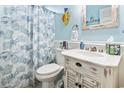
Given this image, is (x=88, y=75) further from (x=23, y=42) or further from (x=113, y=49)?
(x=23, y=42)

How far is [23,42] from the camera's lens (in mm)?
2033

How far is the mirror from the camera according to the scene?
4.87 feet

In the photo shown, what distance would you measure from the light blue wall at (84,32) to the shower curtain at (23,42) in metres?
0.19

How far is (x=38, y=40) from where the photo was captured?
7.59 ft

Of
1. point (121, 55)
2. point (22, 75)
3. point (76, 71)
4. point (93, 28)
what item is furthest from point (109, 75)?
point (22, 75)

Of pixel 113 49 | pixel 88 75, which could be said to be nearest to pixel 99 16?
pixel 113 49

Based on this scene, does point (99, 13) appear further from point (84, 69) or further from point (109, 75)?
point (109, 75)

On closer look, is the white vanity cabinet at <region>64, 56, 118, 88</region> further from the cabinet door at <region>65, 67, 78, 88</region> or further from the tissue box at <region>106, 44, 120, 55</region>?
the tissue box at <region>106, 44, 120, 55</region>

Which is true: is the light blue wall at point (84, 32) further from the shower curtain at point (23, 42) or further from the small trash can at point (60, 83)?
the small trash can at point (60, 83)

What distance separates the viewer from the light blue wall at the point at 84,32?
1429 mm

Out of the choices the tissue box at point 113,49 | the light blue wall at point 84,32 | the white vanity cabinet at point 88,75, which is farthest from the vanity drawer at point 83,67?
the light blue wall at point 84,32

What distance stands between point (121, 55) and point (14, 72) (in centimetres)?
147

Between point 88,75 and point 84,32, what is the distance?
35.5 inches

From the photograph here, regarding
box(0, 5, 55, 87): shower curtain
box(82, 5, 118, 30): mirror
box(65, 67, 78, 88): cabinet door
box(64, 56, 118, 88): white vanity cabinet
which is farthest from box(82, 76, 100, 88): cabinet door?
box(0, 5, 55, 87): shower curtain
